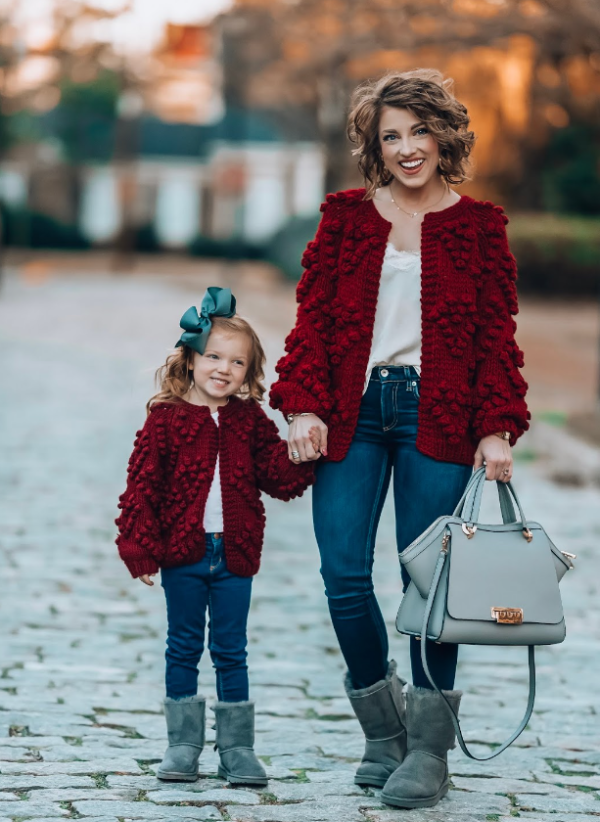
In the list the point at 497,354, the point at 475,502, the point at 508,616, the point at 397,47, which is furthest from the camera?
the point at 397,47

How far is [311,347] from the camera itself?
3.73 meters

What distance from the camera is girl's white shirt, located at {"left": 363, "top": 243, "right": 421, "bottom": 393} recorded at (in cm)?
373

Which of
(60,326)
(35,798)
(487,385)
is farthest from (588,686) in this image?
(60,326)

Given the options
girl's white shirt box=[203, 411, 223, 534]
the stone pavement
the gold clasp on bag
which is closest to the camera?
the gold clasp on bag

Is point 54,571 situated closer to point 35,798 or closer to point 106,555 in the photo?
point 106,555

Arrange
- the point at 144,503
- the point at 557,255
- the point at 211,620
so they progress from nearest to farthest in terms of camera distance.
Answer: the point at 144,503 < the point at 211,620 < the point at 557,255

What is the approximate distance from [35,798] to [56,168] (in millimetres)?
58409

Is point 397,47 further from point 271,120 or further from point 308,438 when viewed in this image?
point 271,120

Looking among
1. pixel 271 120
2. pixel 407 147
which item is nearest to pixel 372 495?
pixel 407 147

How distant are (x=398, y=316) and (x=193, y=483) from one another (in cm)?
74

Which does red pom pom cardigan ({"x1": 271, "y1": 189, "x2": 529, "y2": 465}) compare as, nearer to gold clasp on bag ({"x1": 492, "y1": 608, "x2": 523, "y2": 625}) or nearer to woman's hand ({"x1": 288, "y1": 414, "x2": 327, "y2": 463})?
woman's hand ({"x1": 288, "y1": 414, "x2": 327, "y2": 463})

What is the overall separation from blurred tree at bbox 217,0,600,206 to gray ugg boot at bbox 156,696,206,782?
429 inches

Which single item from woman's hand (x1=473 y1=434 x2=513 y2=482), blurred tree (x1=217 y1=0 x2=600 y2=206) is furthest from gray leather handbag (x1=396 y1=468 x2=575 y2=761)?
blurred tree (x1=217 y1=0 x2=600 y2=206)

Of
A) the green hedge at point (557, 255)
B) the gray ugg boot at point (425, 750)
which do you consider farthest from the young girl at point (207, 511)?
the green hedge at point (557, 255)
